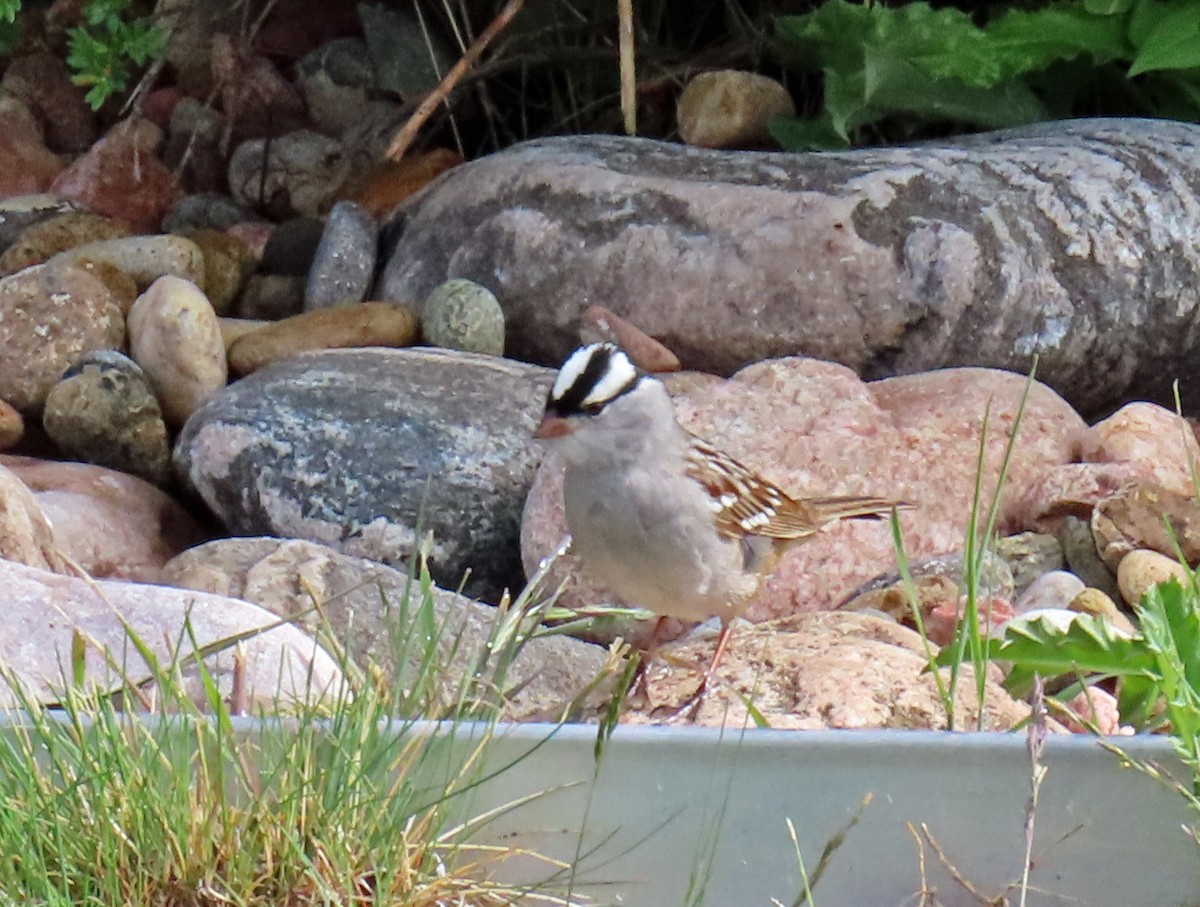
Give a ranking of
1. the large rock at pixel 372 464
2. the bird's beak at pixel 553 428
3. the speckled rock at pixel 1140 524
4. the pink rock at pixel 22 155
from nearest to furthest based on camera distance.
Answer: the bird's beak at pixel 553 428, the speckled rock at pixel 1140 524, the large rock at pixel 372 464, the pink rock at pixel 22 155

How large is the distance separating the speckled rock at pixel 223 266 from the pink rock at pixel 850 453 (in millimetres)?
2645

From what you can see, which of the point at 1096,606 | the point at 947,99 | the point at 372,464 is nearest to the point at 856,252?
the point at 947,99

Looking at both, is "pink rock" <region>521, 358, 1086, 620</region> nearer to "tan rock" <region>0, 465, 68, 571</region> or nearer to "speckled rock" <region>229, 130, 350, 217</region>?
"tan rock" <region>0, 465, 68, 571</region>

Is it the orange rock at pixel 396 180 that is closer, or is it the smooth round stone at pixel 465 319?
the smooth round stone at pixel 465 319

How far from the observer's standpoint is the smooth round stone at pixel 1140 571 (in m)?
4.75

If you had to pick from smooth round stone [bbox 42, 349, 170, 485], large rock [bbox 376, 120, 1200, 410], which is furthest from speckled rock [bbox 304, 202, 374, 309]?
smooth round stone [bbox 42, 349, 170, 485]

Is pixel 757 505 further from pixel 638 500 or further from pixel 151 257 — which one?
pixel 151 257

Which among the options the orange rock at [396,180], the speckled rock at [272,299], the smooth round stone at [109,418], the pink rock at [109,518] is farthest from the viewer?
the orange rock at [396,180]

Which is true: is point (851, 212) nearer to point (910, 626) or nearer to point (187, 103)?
point (910, 626)

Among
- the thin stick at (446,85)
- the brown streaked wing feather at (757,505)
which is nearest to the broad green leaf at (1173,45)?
the thin stick at (446,85)

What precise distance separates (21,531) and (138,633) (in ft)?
4.25

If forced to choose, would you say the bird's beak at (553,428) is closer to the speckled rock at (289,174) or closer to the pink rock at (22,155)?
the speckled rock at (289,174)

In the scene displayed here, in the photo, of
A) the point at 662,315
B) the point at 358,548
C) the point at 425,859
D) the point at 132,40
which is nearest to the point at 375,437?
the point at 358,548

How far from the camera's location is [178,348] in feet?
21.1
